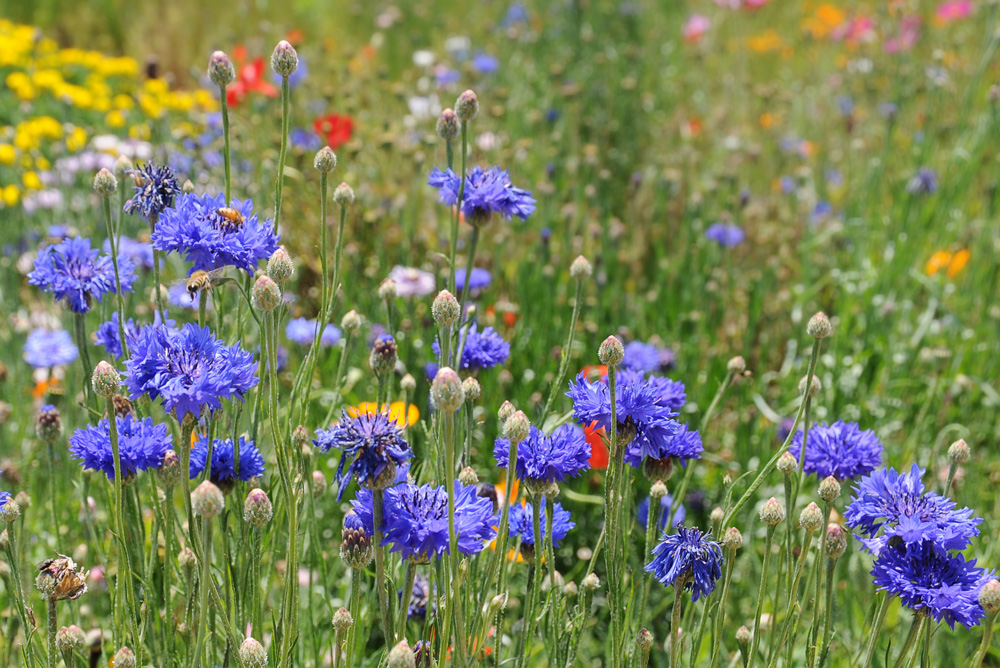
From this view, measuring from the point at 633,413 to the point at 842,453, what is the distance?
0.56 metres

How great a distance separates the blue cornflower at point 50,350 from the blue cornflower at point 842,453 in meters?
1.94

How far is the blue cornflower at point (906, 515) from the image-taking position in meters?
1.27

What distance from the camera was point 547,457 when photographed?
4.49 feet

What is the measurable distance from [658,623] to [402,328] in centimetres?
114

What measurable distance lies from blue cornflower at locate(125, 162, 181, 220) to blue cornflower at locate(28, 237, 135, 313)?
0.46 feet

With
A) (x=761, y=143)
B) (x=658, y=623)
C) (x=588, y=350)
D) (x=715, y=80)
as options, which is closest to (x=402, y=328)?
(x=588, y=350)

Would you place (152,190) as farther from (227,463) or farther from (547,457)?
(547,457)

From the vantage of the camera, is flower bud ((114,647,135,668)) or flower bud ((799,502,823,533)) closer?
flower bud ((114,647,135,668))

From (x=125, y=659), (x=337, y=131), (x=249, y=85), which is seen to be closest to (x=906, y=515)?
(x=125, y=659)

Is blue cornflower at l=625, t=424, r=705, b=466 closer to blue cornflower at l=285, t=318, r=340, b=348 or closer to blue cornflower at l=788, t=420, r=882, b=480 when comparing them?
blue cornflower at l=788, t=420, r=882, b=480

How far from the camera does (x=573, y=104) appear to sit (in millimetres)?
4430

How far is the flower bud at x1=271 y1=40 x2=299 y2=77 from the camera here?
1.41m

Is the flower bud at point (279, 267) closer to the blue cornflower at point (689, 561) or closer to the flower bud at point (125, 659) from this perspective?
the flower bud at point (125, 659)

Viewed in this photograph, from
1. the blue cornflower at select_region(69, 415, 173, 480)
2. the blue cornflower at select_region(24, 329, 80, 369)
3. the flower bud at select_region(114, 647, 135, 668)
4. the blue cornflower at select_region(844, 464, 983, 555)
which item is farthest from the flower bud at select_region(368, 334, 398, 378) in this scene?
the blue cornflower at select_region(24, 329, 80, 369)
